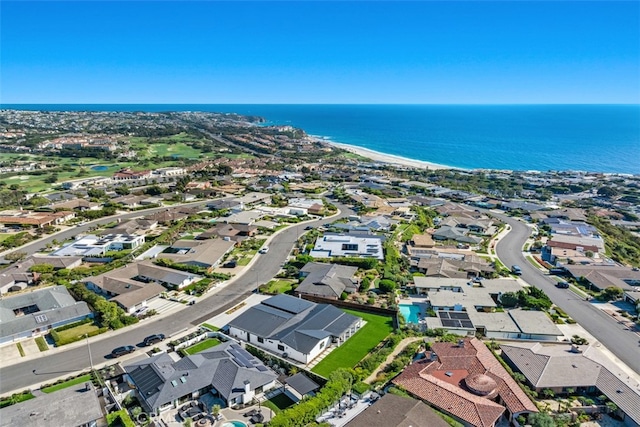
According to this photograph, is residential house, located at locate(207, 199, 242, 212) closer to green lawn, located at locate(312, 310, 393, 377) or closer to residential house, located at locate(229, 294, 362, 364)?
residential house, located at locate(229, 294, 362, 364)

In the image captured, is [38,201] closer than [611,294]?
No

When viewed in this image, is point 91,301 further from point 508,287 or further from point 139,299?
point 508,287

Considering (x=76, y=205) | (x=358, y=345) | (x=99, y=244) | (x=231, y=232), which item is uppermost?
(x=231, y=232)

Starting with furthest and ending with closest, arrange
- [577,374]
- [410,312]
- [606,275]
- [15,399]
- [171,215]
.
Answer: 1. [171,215]
2. [606,275]
3. [410,312]
4. [577,374]
5. [15,399]

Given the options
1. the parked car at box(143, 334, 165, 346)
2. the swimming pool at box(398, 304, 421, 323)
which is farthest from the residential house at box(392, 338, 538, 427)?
the parked car at box(143, 334, 165, 346)

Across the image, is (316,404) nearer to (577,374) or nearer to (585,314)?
(577,374)

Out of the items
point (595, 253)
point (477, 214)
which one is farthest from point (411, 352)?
point (477, 214)

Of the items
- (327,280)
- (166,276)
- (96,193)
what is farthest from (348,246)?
(96,193)
